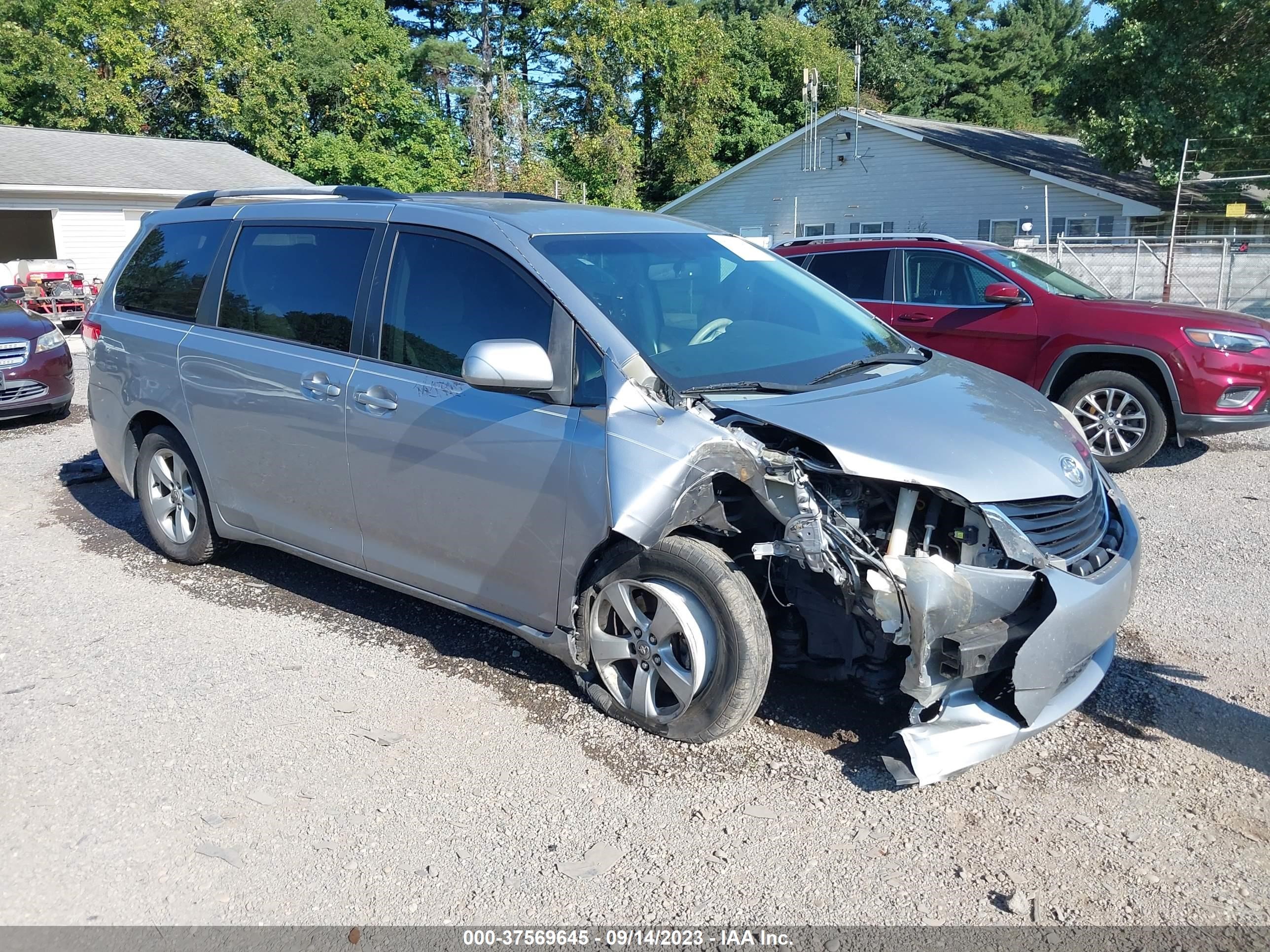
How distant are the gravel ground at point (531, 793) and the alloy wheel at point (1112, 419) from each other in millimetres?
3082

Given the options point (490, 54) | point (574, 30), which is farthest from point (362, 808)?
point (490, 54)

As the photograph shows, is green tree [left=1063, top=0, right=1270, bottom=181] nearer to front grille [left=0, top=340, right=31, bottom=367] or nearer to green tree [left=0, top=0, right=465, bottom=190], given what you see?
front grille [left=0, top=340, right=31, bottom=367]

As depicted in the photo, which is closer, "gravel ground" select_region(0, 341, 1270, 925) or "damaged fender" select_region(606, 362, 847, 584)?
"gravel ground" select_region(0, 341, 1270, 925)

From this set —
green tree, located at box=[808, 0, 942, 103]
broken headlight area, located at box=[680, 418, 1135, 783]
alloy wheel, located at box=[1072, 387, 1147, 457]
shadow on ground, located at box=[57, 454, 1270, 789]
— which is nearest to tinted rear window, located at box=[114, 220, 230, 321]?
shadow on ground, located at box=[57, 454, 1270, 789]

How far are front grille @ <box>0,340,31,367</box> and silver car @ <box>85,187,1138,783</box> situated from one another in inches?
255

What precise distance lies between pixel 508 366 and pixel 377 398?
888 mm

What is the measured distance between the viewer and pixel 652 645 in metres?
3.71

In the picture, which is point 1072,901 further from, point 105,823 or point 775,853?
point 105,823

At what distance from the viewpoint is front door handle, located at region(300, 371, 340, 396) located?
4426 mm

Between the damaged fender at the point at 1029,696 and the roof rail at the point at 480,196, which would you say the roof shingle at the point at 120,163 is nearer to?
the roof rail at the point at 480,196

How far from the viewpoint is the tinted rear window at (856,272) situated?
30.0 ft

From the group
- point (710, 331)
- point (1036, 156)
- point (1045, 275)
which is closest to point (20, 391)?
point (710, 331)

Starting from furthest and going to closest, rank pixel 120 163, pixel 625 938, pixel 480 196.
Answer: pixel 120 163 < pixel 480 196 < pixel 625 938

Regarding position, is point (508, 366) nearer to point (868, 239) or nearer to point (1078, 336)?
point (1078, 336)
